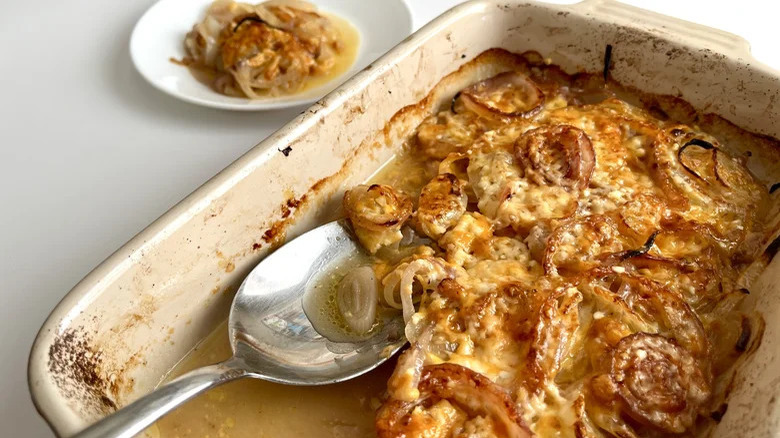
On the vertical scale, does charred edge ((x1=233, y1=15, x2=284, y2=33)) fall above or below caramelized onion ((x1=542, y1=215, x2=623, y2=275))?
above

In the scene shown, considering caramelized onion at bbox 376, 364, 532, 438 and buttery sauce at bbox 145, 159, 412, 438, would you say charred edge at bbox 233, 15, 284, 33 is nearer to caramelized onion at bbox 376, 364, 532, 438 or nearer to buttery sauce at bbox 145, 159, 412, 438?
buttery sauce at bbox 145, 159, 412, 438

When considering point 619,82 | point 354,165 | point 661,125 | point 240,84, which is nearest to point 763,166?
point 661,125

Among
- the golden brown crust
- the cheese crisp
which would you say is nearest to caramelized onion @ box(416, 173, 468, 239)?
the cheese crisp

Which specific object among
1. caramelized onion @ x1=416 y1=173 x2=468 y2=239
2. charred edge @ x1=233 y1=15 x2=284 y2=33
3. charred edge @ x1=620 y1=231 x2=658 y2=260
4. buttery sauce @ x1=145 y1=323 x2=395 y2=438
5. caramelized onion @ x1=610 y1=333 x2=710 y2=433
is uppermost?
charred edge @ x1=233 y1=15 x2=284 y2=33

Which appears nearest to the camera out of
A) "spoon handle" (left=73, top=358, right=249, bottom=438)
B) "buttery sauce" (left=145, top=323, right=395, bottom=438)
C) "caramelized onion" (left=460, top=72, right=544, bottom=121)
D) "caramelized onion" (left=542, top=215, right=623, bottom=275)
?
"spoon handle" (left=73, top=358, right=249, bottom=438)

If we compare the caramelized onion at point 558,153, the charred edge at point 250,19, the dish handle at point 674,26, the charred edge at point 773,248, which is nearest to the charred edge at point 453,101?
the caramelized onion at point 558,153

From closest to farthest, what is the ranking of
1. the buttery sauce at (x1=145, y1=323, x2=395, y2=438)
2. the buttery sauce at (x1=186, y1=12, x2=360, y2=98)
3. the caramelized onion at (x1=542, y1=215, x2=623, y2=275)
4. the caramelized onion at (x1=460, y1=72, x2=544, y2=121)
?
the buttery sauce at (x1=145, y1=323, x2=395, y2=438) → the caramelized onion at (x1=542, y1=215, x2=623, y2=275) → the caramelized onion at (x1=460, y1=72, x2=544, y2=121) → the buttery sauce at (x1=186, y1=12, x2=360, y2=98)

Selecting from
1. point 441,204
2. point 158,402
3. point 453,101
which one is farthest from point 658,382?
point 453,101

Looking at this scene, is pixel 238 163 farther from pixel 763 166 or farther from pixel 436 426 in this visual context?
pixel 763 166
